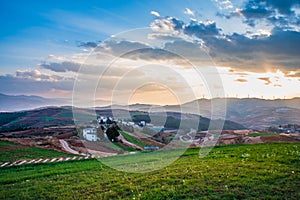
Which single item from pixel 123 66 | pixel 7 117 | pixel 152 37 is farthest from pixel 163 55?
pixel 7 117

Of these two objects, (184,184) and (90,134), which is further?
(90,134)

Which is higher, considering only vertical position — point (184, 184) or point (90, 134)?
point (184, 184)

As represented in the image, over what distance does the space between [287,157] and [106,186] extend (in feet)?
42.5

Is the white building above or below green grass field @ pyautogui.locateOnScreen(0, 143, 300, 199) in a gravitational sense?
below

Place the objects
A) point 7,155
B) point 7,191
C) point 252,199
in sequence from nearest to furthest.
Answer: point 252,199, point 7,191, point 7,155

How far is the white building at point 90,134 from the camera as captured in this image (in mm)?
67250

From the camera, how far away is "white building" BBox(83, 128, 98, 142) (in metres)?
67.2

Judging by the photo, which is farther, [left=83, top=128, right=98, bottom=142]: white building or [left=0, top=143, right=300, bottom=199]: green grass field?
[left=83, top=128, right=98, bottom=142]: white building

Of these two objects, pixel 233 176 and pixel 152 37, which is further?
pixel 152 37

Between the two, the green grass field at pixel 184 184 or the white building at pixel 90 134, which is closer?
the green grass field at pixel 184 184

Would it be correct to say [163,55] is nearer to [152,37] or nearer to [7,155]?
[152,37]

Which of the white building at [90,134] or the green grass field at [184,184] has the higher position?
the green grass field at [184,184]

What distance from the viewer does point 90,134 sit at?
226 feet

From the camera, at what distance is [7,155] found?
3638 cm
